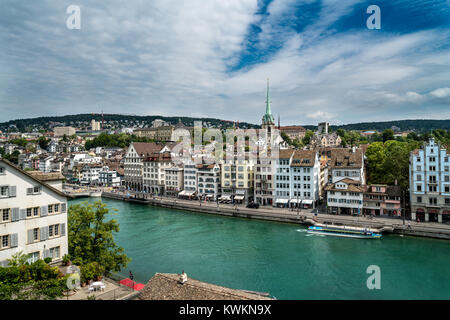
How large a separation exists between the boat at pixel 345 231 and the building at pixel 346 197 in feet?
20.4

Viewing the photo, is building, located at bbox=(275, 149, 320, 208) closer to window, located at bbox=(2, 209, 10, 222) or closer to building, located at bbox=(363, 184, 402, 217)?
building, located at bbox=(363, 184, 402, 217)

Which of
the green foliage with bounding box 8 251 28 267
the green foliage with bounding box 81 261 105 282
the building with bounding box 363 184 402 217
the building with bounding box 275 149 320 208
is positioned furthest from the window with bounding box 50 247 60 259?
the building with bounding box 363 184 402 217

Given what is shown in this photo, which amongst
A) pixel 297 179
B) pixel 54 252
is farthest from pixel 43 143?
pixel 54 252

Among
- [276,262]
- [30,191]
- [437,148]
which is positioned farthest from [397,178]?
[30,191]

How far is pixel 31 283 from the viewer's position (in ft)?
38.2

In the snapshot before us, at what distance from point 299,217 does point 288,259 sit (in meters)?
13.5

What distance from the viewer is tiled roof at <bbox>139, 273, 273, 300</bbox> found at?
11352 mm

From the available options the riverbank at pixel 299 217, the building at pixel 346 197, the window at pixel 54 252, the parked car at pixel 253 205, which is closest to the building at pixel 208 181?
the riverbank at pixel 299 217

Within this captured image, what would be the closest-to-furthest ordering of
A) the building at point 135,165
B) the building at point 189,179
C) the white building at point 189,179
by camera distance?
the building at point 189,179, the white building at point 189,179, the building at point 135,165

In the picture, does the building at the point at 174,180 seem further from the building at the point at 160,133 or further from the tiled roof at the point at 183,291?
the building at the point at 160,133

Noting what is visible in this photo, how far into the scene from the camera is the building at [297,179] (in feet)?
153

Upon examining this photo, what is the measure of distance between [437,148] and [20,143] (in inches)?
6442

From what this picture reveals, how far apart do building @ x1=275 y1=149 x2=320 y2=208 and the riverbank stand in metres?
2.90
